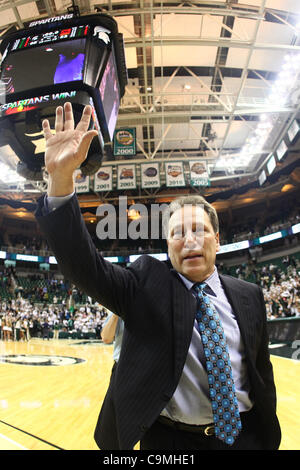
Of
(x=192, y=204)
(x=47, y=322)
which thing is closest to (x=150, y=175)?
(x=47, y=322)

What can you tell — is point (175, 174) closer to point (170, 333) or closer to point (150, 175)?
point (150, 175)

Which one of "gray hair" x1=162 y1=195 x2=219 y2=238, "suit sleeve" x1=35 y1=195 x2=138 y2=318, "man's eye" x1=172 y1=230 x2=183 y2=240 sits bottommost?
"suit sleeve" x1=35 y1=195 x2=138 y2=318

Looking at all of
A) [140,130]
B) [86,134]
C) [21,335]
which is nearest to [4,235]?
[21,335]

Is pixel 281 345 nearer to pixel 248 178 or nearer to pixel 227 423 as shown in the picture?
pixel 227 423

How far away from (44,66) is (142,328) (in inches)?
199

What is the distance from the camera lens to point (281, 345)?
939 cm

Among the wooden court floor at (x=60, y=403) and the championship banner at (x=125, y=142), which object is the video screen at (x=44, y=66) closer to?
the wooden court floor at (x=60, y=403)

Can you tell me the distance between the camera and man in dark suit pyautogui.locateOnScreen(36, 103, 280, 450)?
89 centimetres

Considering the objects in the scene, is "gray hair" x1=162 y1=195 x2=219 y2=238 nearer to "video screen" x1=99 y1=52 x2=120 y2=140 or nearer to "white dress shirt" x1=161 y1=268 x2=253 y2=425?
"white dress shirt" x1=161 y1=268 x2=253 y2=425

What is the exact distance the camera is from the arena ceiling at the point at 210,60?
26.7 feet

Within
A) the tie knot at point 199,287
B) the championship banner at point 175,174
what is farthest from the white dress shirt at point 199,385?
the championship banner at point 175,174

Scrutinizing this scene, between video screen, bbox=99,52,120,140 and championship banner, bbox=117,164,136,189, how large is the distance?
621 cm
